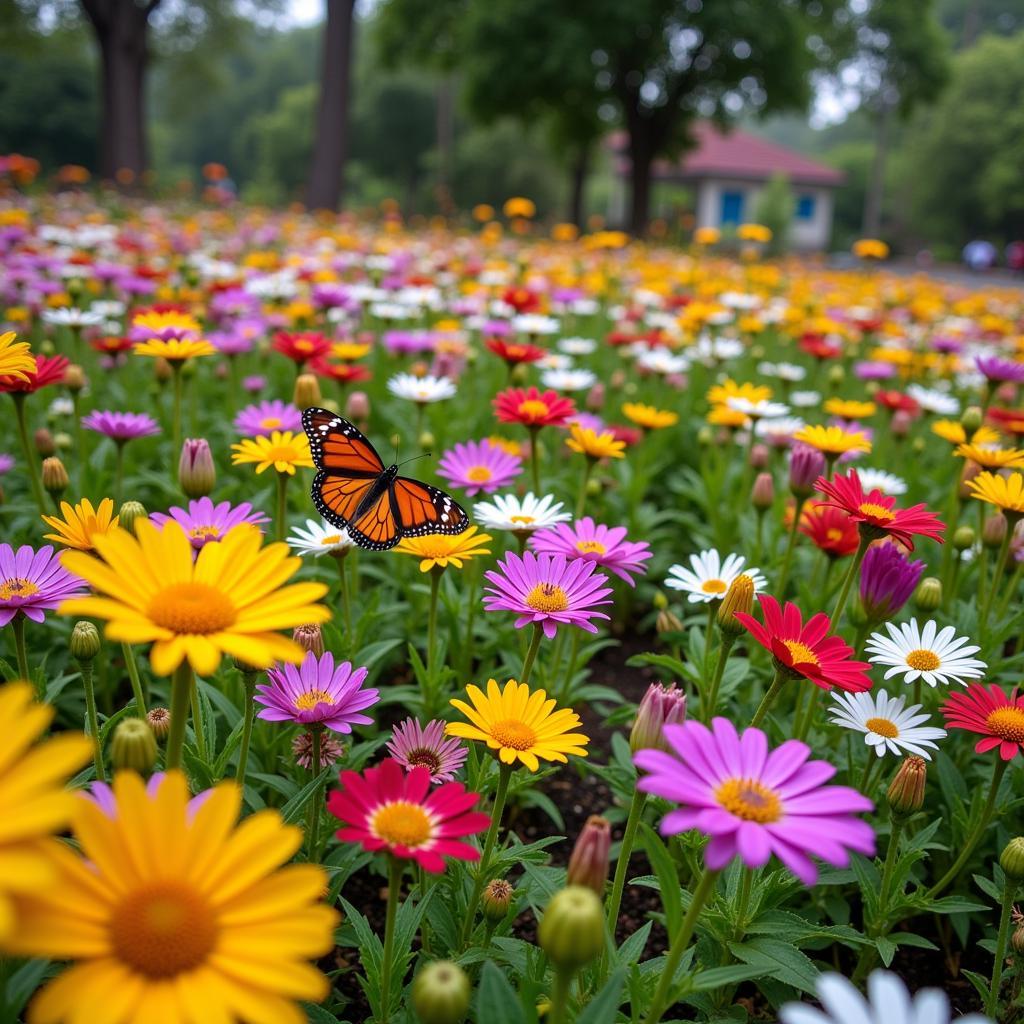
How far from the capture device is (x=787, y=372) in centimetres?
421

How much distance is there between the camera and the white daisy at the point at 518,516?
79.0 inches

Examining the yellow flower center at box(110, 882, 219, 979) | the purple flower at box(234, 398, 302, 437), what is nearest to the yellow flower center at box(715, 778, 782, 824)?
the yellow flower center at box(110, 882, 219, 979)

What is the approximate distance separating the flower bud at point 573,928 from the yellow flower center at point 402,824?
0.77 feet

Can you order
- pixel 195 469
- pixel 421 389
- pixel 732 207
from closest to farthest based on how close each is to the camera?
pixel 195 469 < pixel 421 389 < pixel 732 207

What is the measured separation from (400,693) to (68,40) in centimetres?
2996

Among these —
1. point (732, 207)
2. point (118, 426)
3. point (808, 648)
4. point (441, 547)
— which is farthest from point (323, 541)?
point (732, 207)

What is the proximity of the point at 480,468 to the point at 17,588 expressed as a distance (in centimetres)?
117

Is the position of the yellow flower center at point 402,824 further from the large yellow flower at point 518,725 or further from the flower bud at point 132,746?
the flower bud at point 132,746

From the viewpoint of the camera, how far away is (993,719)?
156 cm

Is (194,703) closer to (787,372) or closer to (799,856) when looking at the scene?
(799,856)

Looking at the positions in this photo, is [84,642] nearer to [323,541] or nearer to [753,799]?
[323,541]

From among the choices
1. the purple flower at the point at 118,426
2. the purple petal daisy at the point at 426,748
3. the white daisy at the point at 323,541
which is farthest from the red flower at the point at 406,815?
the purple flower at the point at 118,426

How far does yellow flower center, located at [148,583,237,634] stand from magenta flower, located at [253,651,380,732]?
0.41 m

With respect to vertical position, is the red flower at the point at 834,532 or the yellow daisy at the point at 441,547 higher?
the yellow daisy at the point at 441,547
